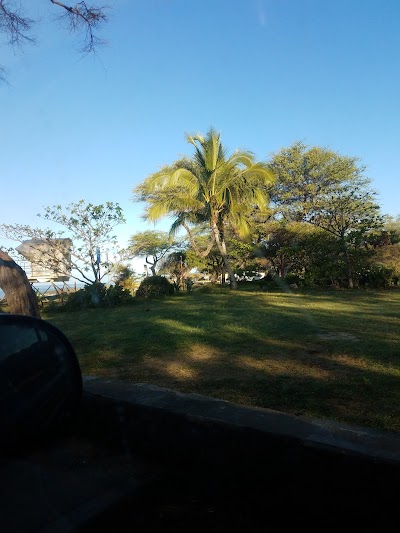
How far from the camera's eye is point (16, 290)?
7297 mm

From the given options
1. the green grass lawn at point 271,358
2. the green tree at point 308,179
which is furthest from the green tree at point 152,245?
the green grass lawn at point 271,358

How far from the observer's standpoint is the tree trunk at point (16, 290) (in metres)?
7.22

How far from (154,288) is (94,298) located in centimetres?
307

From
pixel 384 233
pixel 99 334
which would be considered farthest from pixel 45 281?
pixel 384 233

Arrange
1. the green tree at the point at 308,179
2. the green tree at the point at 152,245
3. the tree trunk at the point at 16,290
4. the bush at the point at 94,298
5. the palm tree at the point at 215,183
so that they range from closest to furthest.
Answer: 1. the tree trunk at the point at 16,290
2. the bush at the point at 94,298
3. the palm tree at the point at 215,183
4. the green tree at the point at 308,179
5. the green tree at the point at 152,245

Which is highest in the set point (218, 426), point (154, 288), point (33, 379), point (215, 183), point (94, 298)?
point (215, 183)

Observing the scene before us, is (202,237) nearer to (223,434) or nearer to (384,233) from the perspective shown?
(384,233)

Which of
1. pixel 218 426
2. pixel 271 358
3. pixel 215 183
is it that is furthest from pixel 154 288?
pixel 218 426

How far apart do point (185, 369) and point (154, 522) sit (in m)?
2.52

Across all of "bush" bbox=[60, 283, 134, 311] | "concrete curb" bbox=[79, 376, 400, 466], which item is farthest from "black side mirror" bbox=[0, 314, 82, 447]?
"bush" bbox=[60, 283, 134, 311]

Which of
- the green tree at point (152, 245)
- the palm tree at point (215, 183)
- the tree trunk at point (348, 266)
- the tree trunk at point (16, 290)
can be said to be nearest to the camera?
the tree trunk at point (16, 290)

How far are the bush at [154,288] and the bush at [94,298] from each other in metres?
2.07

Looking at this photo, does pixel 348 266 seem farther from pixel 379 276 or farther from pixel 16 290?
pixel 16 290

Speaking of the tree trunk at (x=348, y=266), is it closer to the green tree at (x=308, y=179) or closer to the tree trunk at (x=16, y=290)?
the green tree at (x=308, y=179)
